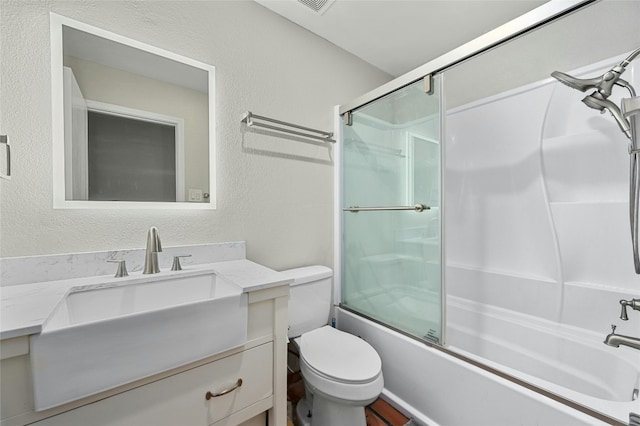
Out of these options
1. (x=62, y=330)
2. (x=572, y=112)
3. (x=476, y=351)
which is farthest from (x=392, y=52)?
(x=62, y=330)

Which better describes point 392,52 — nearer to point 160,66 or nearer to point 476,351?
point 160,66

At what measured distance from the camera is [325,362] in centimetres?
121

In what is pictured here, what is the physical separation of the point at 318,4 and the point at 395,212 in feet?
4.26

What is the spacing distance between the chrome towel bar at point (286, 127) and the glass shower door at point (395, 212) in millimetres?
180

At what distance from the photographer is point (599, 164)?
58.2 inches

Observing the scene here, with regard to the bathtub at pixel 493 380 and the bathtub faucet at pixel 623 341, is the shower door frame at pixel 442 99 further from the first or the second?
the bathtub faucet at pixel 623 341

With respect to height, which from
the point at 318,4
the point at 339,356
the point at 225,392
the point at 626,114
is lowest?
the point at 339,356

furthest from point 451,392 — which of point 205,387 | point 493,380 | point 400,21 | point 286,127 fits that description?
point 400,21

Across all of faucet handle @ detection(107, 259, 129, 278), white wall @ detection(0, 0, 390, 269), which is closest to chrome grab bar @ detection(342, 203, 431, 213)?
white wall @ detection(0, 0, 390, 269)

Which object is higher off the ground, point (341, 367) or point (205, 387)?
point (205, 387)

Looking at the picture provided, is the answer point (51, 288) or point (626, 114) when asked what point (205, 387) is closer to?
point (51, 288)

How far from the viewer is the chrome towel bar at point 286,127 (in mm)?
1421

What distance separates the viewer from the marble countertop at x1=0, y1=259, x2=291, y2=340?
59 cm

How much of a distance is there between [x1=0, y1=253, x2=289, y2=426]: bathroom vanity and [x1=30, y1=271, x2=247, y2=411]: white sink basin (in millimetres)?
49
